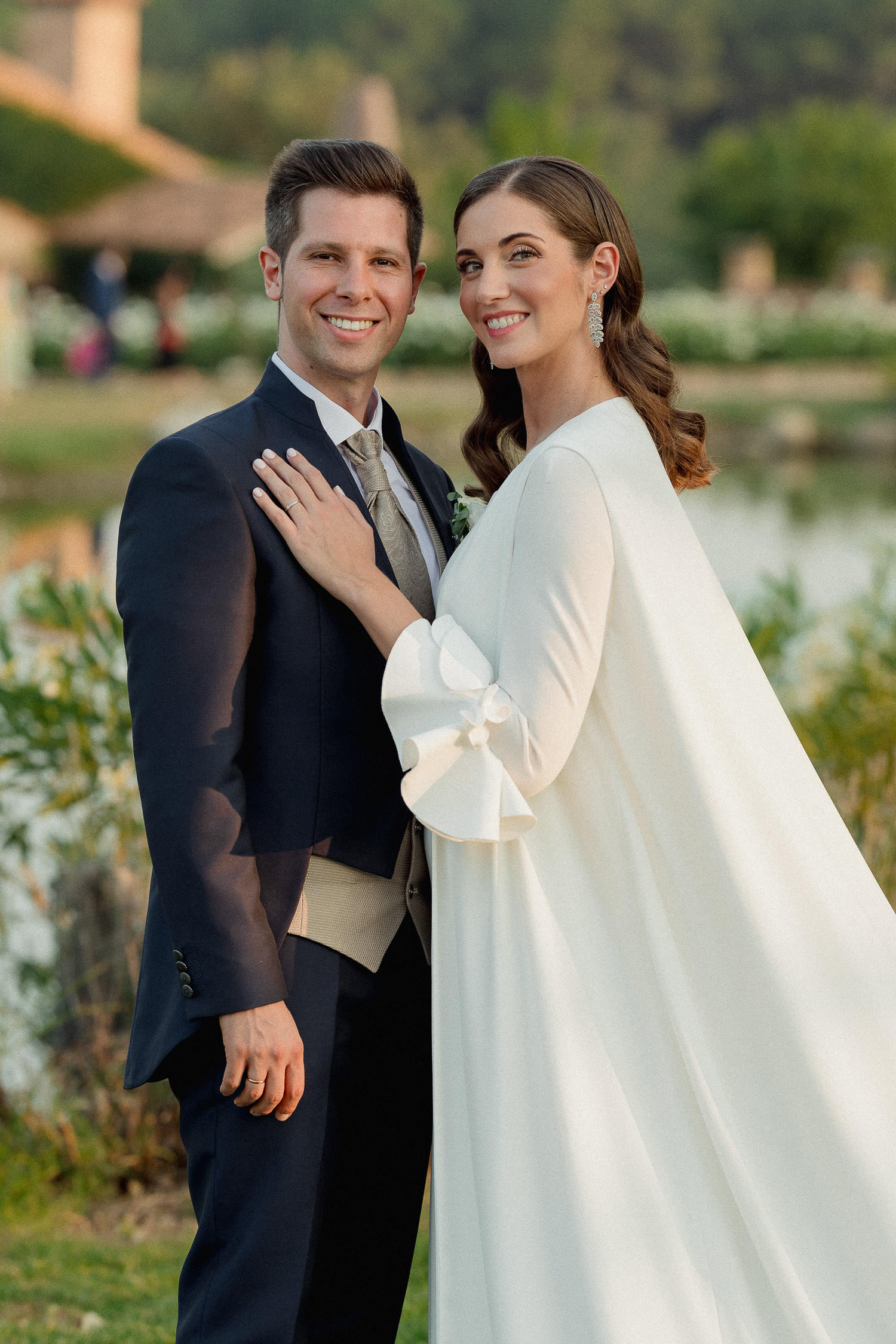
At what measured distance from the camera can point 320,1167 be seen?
80.7 inches

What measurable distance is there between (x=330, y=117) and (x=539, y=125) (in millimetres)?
24231

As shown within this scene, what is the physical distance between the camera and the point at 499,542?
6.52 ft

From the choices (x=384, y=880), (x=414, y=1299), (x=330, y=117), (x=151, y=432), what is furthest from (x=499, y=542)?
(x=330, y=117)

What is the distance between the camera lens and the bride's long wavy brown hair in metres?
2.08

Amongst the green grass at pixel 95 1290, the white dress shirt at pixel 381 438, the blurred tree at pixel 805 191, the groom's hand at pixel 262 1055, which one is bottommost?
the green grass at pixel 95 1290

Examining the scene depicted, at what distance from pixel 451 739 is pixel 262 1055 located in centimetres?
50

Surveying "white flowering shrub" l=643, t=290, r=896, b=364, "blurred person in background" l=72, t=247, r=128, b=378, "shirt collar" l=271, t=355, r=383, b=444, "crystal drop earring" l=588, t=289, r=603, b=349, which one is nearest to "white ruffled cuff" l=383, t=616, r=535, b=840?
"shirt collar" l=271, t=355, r=383, b=444

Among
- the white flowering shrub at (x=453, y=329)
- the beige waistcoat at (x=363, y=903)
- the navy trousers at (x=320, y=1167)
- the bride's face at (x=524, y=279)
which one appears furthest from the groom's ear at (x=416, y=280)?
the white flowering shrub at (x=453, y=329)

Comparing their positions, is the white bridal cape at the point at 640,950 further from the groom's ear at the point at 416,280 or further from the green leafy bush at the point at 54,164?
the green leafy bush at the point at 54,164

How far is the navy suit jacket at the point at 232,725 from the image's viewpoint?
1933 mm

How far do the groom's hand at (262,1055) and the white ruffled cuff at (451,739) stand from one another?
1.14 ft

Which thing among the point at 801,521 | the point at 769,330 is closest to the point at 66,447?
the point at 801,521

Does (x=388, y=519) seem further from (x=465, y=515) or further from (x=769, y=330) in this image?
(x=769, y=330)

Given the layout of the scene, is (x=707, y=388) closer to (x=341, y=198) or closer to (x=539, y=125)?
(x=539, y=125)
